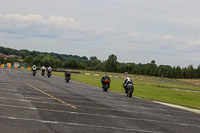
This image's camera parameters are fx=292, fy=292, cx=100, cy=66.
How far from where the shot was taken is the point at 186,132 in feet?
37.4

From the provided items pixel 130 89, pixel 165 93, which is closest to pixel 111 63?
pixel 165 93

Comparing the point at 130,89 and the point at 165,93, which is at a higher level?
the point at 130,89

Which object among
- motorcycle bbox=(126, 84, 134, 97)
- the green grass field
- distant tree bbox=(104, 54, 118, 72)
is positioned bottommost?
→ the green grass field

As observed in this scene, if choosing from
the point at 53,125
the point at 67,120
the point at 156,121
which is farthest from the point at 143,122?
the point at 53,125

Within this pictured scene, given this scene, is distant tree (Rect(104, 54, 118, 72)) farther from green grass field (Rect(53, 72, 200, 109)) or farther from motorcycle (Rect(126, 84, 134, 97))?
motorcycle (Rect(126, 84, 134, 97))

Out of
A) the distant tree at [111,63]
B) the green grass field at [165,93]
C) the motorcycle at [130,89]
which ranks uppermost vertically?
the distant tree at [111,63]

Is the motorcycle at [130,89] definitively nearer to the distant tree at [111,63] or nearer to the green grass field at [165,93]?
the green grass field at [165,93]

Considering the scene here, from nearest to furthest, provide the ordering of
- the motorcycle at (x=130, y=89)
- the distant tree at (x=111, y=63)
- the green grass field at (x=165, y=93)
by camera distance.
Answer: the motorcycle at (x=130, y=89) → the green grass field at (x=165, y=93) → the distant tree at (x=111, y=63)

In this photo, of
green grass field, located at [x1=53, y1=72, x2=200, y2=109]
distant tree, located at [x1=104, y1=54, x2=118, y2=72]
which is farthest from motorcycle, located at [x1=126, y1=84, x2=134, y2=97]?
distant tree, located at [x1=104, y1=54, x2=118, y2=72]

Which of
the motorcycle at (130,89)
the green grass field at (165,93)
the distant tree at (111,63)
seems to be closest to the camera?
the motorcycle at (130,89)

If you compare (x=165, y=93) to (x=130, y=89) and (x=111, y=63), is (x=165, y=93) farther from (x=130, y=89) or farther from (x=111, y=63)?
(x=111, y=63)

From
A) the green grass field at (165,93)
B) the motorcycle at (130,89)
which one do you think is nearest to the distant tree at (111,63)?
the green grass field at (165,93)

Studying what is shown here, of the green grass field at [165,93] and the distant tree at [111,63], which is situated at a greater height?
the distant tree at [111,63]

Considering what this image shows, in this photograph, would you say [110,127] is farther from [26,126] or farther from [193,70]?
[193,70]
